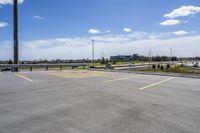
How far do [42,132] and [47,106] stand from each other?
7.83 ft

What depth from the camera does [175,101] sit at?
26.3 ft

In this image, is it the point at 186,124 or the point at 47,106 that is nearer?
the point at 186,124

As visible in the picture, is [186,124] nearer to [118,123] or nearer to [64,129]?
[118,123]

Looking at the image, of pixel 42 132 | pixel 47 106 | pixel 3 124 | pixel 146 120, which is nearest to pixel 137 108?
pixel 146 120

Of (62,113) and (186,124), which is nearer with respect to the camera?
(186,124)

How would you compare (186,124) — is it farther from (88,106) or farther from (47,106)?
(47,106)

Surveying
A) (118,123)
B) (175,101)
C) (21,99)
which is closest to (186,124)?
(118,123)

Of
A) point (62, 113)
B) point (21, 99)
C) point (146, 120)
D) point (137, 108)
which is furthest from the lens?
point (21, 99)

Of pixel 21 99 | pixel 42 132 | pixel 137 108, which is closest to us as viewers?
pixel 42 132

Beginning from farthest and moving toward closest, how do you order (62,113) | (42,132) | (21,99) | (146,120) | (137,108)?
1. (21,99)
2. (137,108)
3. (62,113)
4. (146,120)
5. (42,132)

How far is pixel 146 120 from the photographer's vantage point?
217 inches

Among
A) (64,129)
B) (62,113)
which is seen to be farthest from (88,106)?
(64,129)

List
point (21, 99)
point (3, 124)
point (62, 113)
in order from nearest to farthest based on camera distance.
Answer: point (3, 124) < point (62, 113) < point (21, 99)

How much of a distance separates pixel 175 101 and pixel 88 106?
3252 millimetres
